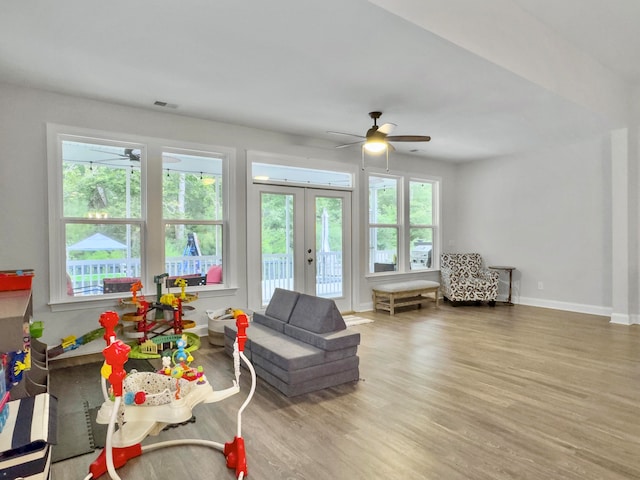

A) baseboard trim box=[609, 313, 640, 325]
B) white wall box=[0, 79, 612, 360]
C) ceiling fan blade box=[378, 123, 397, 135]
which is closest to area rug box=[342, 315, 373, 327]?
white wall box=[0, 79, 612, 360]

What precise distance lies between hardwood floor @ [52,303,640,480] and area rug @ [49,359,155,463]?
0.52 ft

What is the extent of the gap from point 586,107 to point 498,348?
2.92 meters

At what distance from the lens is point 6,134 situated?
3885mm

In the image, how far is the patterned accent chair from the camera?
7004mm

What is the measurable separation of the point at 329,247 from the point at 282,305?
95.4 inches

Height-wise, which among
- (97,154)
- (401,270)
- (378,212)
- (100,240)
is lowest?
(401,270)

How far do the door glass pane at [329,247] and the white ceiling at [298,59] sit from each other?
5.02ft

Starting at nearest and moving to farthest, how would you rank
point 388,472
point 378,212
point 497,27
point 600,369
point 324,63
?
point 388,472 < point 497,27 < point 324,63 < point 600,369 < point 378,212

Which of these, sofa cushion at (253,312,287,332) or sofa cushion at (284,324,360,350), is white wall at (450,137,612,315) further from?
sofa cushion at (253,312,287,332)

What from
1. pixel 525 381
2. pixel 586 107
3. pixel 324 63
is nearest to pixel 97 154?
A: pixel 324 63

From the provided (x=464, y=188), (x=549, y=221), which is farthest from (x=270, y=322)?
(x=464, y=188)

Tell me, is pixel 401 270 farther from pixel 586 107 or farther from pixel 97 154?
pixel 97 154

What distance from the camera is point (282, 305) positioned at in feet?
13.3

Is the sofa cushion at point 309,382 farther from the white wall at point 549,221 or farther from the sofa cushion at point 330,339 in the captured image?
the white wall at point 549,221
